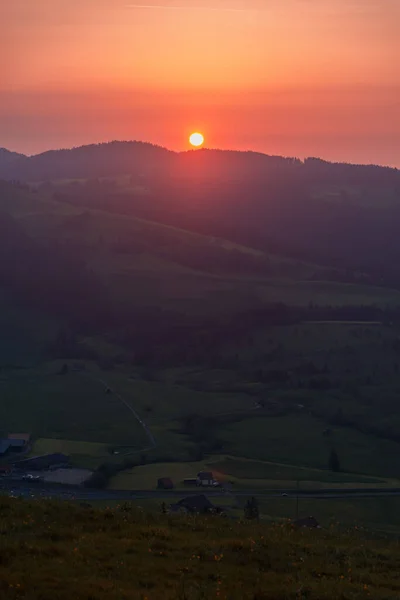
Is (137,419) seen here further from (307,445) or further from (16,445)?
(307,445)

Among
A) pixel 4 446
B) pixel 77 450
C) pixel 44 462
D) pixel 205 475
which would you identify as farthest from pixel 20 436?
pixel 205 475

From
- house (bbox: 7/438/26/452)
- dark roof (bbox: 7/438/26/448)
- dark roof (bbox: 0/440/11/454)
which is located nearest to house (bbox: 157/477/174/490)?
dark roof (bbox: 0/440/11/454)

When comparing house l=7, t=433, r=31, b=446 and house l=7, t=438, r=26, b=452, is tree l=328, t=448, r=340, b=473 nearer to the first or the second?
house l=7, t=438, r=26, b=452

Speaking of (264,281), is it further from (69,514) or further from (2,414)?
(69,514)

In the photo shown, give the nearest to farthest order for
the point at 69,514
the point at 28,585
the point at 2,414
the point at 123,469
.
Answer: the point at 28,585 < the point at 69,514 < the point at 123,469 < the point at 2,414

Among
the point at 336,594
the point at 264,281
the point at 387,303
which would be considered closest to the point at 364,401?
the point at 387,303
